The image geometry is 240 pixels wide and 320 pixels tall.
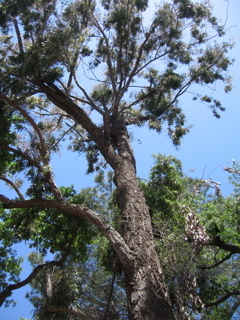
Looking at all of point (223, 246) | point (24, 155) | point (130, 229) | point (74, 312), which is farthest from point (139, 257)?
point (24, 155)

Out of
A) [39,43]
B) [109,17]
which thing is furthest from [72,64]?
[109,17]

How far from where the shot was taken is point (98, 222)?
5.30 meters

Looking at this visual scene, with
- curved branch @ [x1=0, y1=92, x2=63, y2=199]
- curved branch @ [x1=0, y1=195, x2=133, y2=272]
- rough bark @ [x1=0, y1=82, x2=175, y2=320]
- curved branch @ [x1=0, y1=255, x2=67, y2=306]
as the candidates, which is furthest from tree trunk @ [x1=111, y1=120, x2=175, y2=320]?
curved branch @ [x1=0, y1=255, x2=67, y2=306]

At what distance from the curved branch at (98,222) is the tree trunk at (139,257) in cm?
14

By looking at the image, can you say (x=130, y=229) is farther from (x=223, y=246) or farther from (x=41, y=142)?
(x=223, y=246)

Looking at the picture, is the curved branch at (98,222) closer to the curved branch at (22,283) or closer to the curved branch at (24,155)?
the curved branch at (24,155)

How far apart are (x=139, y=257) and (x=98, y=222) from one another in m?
0.88

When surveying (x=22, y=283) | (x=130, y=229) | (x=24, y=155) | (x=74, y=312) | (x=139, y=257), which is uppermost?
(x=24, y=155)

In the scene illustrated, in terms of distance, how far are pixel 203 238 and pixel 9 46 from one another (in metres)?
6.64

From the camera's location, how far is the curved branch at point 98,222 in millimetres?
4820

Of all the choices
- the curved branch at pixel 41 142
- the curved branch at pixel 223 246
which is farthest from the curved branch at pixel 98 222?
the curved branch at pixel 223 246

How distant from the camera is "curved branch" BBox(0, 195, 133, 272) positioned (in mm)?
4820

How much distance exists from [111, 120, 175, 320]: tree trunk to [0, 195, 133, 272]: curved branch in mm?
136

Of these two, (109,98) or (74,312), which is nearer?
(74,312)
